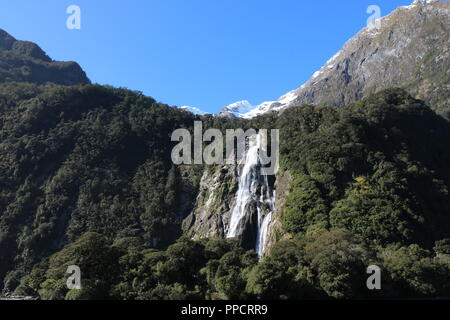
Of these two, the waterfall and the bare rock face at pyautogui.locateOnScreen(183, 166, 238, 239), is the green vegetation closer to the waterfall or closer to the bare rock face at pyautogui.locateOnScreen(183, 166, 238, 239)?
the waterfall

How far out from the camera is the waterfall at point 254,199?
69875 millimetres

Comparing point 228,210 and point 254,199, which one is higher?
point 254,199

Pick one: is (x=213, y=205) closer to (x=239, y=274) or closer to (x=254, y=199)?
(x=254, y=199)

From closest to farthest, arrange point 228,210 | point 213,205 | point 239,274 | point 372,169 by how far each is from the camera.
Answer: point 239,274, point 372,169, point 228,210, point 213,205

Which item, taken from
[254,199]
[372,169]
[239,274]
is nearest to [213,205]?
Result: [254,199]

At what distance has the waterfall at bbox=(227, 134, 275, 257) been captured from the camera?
69.9 m

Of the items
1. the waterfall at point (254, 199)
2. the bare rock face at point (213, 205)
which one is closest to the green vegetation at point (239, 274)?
the waterfall at point (254, 199)

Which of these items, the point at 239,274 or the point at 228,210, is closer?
the point at 239,274

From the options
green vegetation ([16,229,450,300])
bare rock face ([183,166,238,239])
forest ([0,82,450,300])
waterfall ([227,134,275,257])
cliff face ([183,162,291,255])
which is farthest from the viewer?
bare rock face ([183,166,238,239])

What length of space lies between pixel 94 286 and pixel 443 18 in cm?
20842

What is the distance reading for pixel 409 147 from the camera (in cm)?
7588

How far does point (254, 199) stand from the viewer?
245 ft

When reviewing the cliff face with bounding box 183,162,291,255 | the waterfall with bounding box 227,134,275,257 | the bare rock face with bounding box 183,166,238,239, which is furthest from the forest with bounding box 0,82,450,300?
the waterfall with bounding box 227,134,275,257

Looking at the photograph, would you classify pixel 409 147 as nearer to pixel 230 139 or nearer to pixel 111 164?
pixel 230 139
